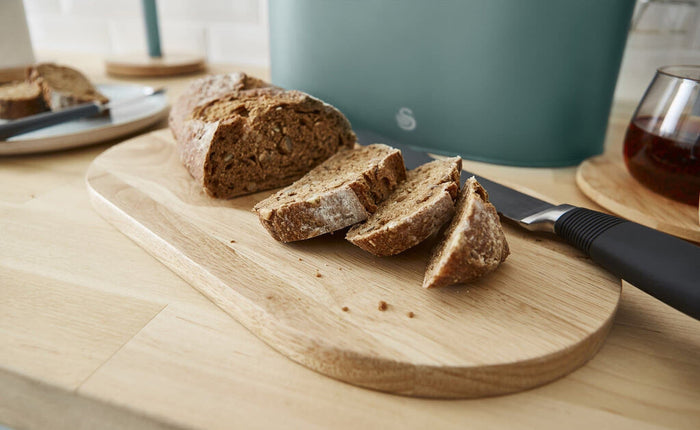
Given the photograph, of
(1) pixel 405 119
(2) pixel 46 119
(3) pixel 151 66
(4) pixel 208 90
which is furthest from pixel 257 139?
(3) pixel 151 66

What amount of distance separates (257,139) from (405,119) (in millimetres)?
620

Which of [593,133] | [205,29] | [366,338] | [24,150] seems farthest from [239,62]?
[366,338]

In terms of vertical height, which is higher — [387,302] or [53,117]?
[53,117]

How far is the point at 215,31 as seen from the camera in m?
3.42

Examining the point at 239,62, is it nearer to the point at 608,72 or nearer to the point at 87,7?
the point at 87,7

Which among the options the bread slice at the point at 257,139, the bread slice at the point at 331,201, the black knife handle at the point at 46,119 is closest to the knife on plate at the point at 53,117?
the black knife handle at the point at 46,119

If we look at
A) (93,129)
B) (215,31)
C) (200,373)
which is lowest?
(200,373)

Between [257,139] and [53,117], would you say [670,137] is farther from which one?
[53,117]

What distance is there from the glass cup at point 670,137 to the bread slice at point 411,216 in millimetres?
632

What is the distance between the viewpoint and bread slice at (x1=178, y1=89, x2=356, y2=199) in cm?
149

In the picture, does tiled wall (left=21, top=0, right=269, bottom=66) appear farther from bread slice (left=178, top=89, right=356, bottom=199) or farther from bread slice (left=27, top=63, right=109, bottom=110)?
bread slice (left=178, top=89, right=356, bottom=199)

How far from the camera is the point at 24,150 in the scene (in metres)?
1.80

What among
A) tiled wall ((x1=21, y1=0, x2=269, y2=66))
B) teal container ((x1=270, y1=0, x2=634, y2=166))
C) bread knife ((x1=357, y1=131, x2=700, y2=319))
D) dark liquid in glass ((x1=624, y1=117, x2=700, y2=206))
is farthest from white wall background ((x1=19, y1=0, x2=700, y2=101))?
bread knife ((x1=357, y1=131, x2=700, y2=319))

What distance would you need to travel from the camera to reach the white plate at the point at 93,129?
5.88 ft
